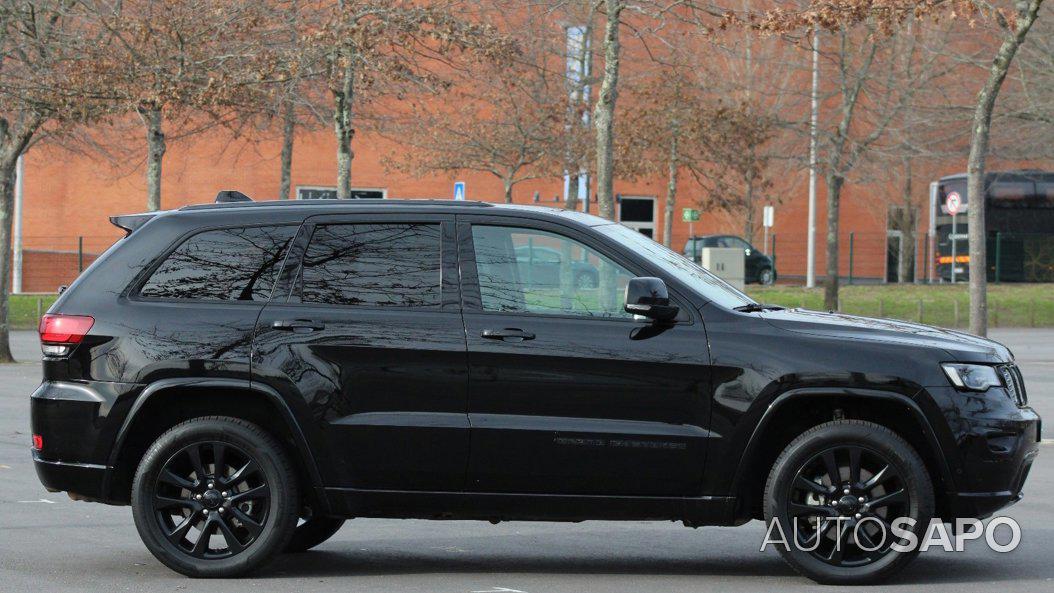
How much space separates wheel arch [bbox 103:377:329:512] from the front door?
821 mm

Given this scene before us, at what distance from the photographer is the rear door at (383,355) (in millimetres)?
6785

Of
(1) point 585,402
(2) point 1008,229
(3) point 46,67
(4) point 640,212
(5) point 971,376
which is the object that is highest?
(3) point 46,67

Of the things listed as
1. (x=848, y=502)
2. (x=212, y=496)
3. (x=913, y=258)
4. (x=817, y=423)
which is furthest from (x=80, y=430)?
(x=913, y=258)

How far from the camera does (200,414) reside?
7148mm

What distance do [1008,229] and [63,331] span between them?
4353 cm

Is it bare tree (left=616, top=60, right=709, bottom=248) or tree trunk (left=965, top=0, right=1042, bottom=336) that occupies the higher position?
bare tree (left=616, top=60, right=709, bottom=248)

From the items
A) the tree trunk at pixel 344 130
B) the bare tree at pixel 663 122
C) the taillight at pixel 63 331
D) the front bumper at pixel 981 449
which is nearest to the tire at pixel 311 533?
the taillight at pixel 63 331

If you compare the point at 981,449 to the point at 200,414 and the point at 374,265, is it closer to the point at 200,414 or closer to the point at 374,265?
the point at 374,265

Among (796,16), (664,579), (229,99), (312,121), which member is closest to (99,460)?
(664,579)

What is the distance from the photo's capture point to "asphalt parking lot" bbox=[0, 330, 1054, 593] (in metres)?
6.95

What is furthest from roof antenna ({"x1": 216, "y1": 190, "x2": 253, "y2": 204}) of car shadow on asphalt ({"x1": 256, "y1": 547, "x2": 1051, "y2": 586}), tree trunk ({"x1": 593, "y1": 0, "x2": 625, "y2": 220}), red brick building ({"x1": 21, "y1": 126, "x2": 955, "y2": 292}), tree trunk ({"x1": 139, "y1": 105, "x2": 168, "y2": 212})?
red brick building ({"x1": 21, "y1": 126, "x2": 955, "y2": 292})

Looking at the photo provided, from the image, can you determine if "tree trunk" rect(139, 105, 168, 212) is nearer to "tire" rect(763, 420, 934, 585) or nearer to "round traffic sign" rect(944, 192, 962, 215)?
"tire" rect(763, 420, 934, 585)

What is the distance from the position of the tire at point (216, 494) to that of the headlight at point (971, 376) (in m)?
3.03

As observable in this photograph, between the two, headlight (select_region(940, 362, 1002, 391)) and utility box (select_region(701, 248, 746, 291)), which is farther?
utility box (select_region(701, 248, 746, 291))
